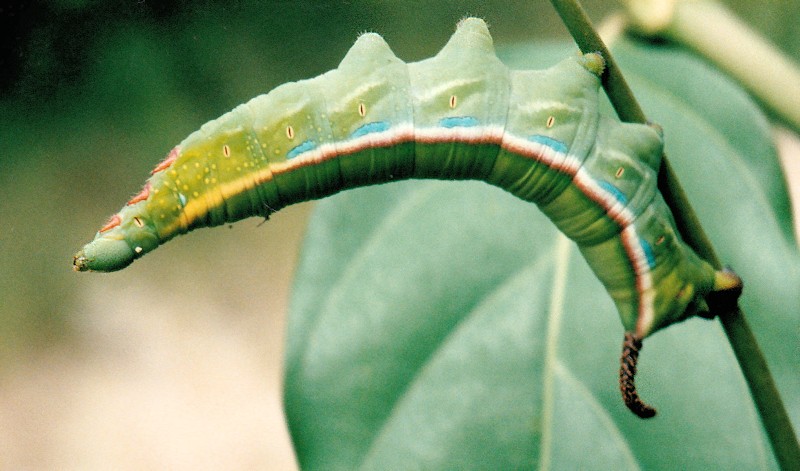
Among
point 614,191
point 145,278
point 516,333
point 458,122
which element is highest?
point 458,122

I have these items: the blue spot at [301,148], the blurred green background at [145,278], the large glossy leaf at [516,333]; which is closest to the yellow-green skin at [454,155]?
the blue spot at [301,148]

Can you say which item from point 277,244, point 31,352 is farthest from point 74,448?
point 277,244

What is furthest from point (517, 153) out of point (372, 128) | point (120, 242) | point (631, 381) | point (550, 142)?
point (120, 242)

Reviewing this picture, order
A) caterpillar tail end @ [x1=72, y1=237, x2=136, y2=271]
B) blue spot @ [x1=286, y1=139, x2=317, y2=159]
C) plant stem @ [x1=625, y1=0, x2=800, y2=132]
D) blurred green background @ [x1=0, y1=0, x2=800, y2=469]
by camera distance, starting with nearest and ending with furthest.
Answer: caterpillar tail end @ [x1=72, y1=237, x2=136, y2=271] → blue spot @ [x1=286, y1=139, x2=317, y2=159] → plant stem @ [x1=625, y1=0, x2=800, y2=132] → blurred green background @ [x1=0, y1=0, x2=800, y2=469]

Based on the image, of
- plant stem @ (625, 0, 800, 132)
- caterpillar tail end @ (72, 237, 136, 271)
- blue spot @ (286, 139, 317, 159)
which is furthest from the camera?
plant stem @ (625, 0, 800, 132)

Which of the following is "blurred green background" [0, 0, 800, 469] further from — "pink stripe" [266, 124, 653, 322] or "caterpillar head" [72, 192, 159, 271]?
"caterpillar head" [72, 192, 159, 271]

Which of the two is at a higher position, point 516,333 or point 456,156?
point 456,156

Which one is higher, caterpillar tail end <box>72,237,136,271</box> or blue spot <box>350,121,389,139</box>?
caterpillar tail end <box>72,237,136,271</box>

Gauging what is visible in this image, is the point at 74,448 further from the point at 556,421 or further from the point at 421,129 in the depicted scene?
the point at 421,129

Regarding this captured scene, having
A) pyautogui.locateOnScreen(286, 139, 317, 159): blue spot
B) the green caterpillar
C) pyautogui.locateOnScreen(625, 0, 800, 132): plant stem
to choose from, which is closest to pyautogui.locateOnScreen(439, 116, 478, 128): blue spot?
the green caterpillar

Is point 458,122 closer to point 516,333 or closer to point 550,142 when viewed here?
point 550,142
